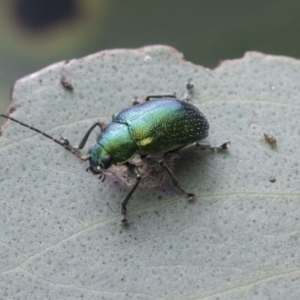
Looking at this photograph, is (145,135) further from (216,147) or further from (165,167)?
(216,147)

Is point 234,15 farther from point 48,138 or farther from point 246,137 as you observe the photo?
point 48,138

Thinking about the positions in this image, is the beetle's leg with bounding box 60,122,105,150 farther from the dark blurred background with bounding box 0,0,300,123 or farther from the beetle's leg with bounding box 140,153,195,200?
the dark blurred background with bounding box 0,0,300,123

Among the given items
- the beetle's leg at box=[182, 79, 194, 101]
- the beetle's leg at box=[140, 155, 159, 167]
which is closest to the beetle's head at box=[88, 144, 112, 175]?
the beetle's leg at box=[140, 155, 159, 167]

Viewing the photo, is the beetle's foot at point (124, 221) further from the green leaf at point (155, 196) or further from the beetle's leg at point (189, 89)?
the beetle's leg at point (189, 89)

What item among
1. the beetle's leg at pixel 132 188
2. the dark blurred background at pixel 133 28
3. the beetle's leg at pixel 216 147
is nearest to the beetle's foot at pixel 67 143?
the beetle's leg at pixel 132 188

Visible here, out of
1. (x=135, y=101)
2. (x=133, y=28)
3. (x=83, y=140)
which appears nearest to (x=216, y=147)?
(x=135, y=101)

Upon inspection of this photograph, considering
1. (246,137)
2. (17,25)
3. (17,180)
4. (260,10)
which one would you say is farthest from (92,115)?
(260,10)
